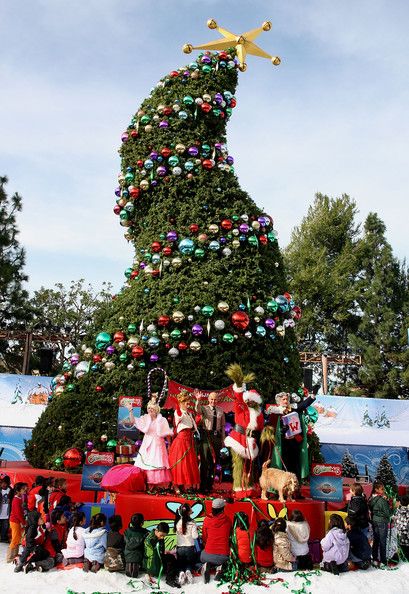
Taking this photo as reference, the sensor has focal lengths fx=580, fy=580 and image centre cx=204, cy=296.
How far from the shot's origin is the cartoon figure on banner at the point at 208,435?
812cm

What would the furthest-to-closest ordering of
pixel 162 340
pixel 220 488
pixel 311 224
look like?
1. pixel 311 224
2. pixel 162 340
3. pixel 220 488

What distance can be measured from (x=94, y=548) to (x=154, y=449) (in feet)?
5.75

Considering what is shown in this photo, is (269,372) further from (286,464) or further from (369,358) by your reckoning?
(369,358)

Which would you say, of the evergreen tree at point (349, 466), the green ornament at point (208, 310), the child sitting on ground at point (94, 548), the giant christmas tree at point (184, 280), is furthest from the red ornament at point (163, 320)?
the evergreen tree at point (349, 466)

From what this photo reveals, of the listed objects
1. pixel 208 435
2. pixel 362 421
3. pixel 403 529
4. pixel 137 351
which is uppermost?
pixel 137 351

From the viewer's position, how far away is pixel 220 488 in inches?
345

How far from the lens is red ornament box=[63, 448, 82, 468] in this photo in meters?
9.23

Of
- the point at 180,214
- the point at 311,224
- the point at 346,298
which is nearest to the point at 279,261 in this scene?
the point at 180,214

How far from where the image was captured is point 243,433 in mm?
7801

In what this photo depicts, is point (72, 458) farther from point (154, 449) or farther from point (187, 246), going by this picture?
point (187, 246)

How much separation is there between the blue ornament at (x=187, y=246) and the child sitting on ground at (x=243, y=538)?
5.05 meters

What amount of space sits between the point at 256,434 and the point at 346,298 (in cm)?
2609

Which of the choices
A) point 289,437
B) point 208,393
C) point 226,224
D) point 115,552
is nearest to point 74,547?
point 115,552

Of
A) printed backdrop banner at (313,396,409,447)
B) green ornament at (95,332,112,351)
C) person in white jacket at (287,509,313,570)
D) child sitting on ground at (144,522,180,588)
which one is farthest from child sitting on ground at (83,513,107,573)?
printed backdrop banner at (313,396,409,447)
